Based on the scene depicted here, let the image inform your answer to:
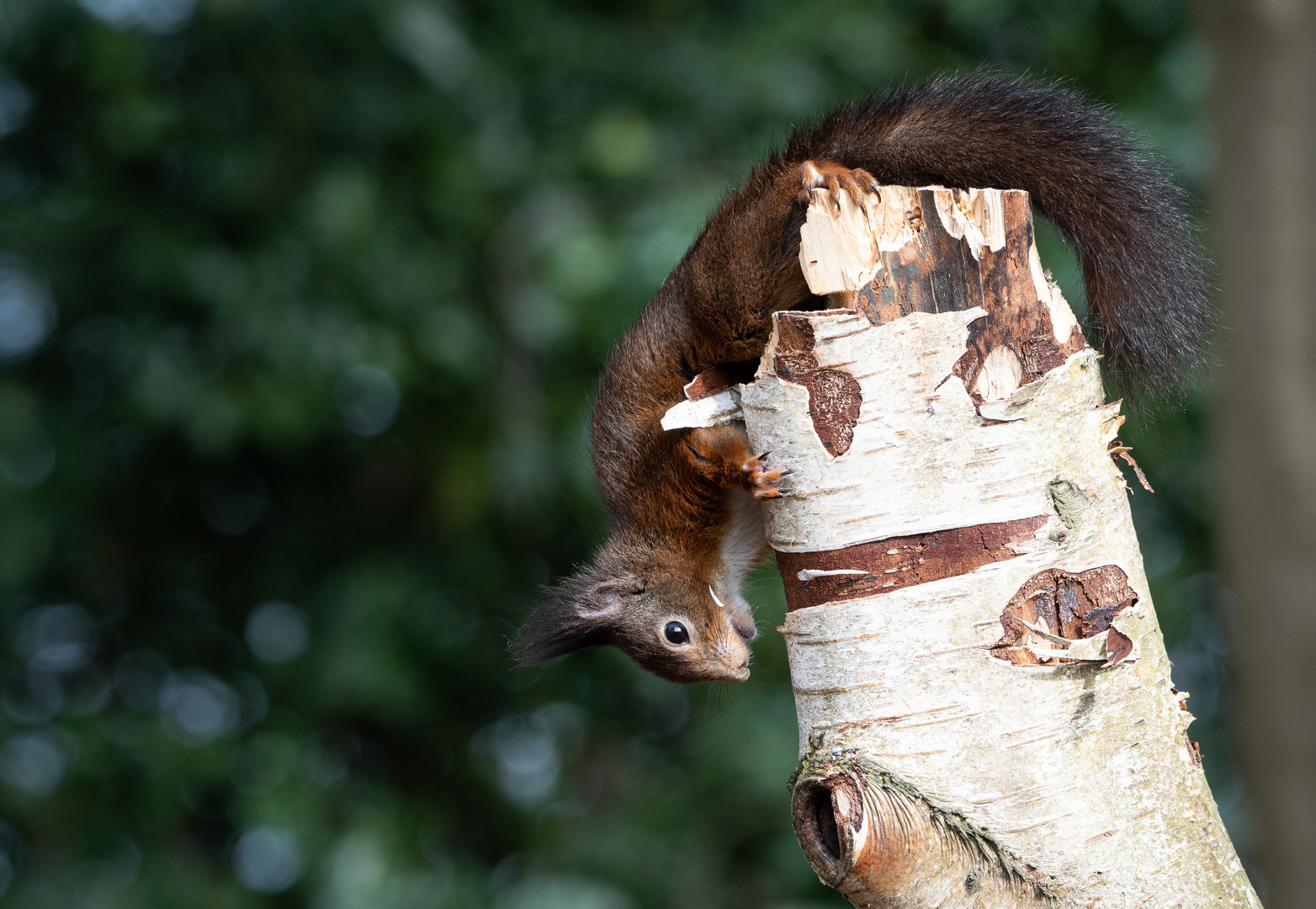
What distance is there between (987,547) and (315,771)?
2.42 m

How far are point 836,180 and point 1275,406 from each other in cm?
208

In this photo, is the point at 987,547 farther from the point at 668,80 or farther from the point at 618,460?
the point at 668,80

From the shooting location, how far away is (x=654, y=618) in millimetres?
1885

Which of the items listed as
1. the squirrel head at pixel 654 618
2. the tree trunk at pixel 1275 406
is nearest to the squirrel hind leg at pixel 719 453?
the squirrel head at pixel 654 618

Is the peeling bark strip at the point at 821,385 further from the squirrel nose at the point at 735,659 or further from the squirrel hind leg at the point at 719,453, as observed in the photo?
the squirrel nose at the point at 735,659

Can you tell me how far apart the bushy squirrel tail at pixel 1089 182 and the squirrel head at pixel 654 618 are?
719mm

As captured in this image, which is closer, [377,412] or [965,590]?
[965,590]

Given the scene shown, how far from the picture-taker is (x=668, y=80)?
2.96 meters

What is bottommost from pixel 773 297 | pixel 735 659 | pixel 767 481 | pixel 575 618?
pixel 735 659

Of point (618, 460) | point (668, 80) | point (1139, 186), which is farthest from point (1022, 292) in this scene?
point (668, 80)

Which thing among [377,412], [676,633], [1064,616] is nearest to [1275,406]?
[676,633]

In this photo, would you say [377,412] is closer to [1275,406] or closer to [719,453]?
[719,453]

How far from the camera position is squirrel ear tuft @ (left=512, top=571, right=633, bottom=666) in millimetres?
1900

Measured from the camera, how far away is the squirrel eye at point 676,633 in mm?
1885
